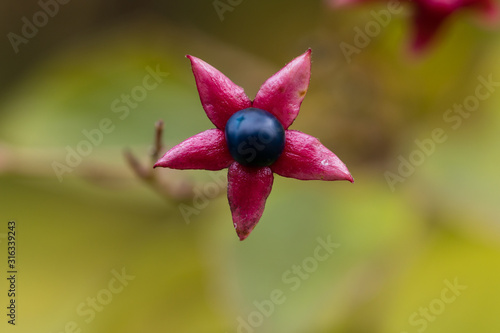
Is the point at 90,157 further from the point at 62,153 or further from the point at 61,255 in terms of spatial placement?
the point at 61,255

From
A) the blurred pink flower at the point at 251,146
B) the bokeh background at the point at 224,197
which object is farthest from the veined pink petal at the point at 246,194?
the bokeh background at the point at 224,197

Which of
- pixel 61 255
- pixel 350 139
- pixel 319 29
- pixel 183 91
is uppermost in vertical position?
pixel 319 29

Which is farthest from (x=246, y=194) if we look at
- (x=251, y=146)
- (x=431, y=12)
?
(x=431, y=12)

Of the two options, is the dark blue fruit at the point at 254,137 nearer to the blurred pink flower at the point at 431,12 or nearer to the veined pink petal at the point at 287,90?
the veined pink petal at the point at 287,90

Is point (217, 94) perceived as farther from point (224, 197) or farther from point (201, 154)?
point (224, 197)

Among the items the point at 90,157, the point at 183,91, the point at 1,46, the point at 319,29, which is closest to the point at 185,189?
the point at 90,157

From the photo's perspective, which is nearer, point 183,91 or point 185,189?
point 185,189
